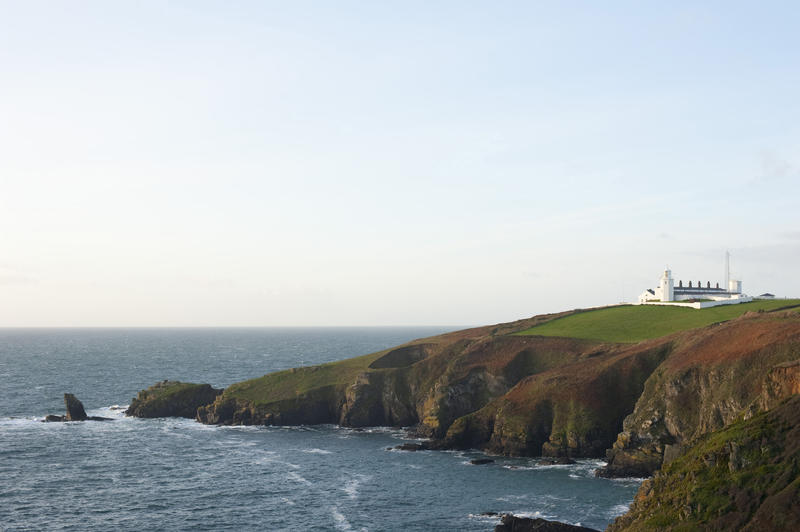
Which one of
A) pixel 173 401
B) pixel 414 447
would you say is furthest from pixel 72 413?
pixel 414 447

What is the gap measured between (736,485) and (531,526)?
59.8 feet

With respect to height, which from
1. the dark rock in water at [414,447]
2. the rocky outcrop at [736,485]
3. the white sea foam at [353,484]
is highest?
the rocky outcrop at [736,485]

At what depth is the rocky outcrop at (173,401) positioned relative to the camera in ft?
415

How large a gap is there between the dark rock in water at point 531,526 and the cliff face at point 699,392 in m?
21.7

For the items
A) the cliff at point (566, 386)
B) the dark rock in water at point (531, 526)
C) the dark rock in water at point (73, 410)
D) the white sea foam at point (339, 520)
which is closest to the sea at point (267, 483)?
the white sea foam at point (339, 520)

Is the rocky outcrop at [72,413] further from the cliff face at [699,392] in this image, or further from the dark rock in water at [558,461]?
the cliff face at [699,392]

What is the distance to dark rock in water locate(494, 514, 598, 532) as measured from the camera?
182 ft

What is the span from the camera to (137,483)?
77438 mm

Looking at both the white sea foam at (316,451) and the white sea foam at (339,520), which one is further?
the white sea foam at (316,451)

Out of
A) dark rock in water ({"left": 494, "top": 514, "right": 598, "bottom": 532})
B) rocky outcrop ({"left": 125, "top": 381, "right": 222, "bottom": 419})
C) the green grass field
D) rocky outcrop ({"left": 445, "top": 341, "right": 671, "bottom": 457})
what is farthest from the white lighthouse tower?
dark rock in water ({"left": 494, "top": 514, "right": 598, "bottom": 532})

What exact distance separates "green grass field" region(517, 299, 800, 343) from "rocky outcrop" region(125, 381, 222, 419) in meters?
61.2

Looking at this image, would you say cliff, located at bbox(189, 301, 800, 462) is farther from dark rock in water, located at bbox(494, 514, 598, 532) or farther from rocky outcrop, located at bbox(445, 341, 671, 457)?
dark rock in water, located at bbox(494, 514, 598, 532)

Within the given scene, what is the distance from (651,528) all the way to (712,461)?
21.1 feet

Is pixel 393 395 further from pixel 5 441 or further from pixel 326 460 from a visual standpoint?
pixel 5 441
